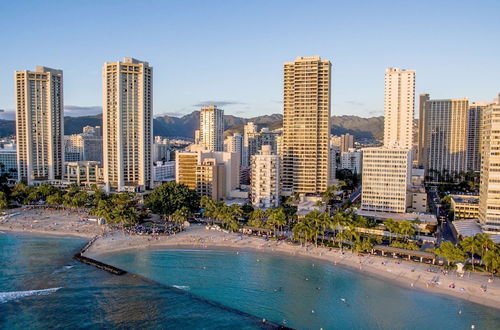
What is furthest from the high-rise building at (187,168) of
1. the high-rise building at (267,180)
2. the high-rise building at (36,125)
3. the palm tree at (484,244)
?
the palm tree at (484,244)

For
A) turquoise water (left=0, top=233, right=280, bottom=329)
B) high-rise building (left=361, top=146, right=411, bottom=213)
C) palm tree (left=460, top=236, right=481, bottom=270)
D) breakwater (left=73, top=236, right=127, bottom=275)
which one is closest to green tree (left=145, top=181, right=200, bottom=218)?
breakwater (left=73, top=236, right=127, bottom=275)

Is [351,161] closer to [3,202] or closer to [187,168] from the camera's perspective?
[187,168]

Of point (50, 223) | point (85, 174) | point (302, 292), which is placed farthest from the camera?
point (85, 174)

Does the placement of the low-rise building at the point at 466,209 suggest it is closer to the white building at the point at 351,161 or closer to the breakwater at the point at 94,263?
the breakwater at the point at 94,263

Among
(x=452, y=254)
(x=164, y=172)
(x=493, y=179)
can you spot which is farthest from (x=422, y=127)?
(x=452, y=254)

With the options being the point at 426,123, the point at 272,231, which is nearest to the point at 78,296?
the point at 272,231
